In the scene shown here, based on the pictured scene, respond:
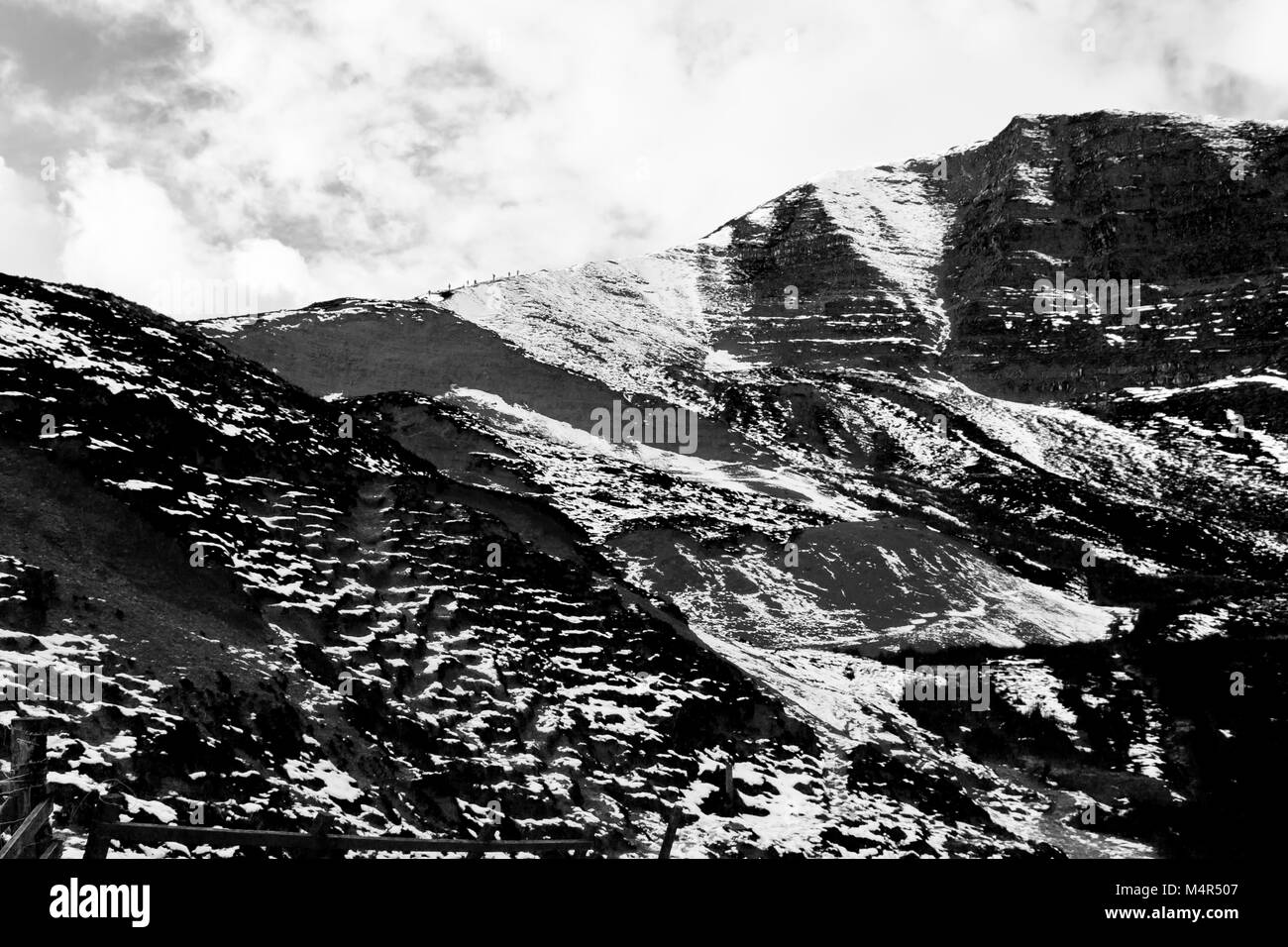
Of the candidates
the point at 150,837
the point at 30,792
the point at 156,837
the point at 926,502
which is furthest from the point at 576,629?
the point at 926,502

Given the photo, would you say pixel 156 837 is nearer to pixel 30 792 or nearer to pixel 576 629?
pixel 30 792

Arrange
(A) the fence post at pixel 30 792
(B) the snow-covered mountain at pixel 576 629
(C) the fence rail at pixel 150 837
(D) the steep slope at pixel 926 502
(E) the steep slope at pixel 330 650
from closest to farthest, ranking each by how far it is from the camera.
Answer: (C) the fence rail at pixel 150 837, (A) the fence post at pixel 30 792, (E) the steep slope at pixel 330 650, (B) the snow-covered mountain at pixel 576 629, (D) the steep slope at pixel 926 502

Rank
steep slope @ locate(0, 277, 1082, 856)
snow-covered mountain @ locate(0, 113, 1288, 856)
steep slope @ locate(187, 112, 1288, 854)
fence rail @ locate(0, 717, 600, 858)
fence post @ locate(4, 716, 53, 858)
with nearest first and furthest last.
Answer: fence rail @ locate(0, 717, 600, 858) < fence post @ locate(4, 716, 53, 858) < steep slope @ locate(0, 277, 1082, 856) < snow-covered mountain @ locate(0, 113, 1288, 856) < steep slope @ locate(187, 112, 1288, 854)

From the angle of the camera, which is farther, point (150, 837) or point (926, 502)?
point (926, 502)

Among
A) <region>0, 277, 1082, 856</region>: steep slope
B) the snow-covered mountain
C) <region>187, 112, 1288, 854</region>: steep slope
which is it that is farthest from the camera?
<region>187, 112, 1288, 854</region>: steep slope

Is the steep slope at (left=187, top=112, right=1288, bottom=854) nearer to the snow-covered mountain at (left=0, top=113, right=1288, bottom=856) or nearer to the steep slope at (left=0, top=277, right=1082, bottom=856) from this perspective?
the snow-covered mountain at (left=0, top=113, right=1288, bottom=856)

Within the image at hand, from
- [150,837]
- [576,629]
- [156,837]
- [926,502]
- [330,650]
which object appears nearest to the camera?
[150,837]

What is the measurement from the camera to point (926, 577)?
96.2 metres

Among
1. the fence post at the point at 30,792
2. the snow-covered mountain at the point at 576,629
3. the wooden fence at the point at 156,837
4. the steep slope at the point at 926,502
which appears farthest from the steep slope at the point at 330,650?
the wooden fence at the point at 156,837

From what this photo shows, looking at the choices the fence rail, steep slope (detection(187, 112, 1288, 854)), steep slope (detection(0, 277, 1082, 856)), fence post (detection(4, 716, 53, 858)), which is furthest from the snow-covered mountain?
the fence rail

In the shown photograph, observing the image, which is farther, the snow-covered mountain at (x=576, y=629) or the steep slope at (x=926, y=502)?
the steep slope at (x=926, y=502)

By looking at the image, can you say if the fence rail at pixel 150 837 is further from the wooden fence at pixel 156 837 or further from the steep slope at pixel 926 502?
the steep slope at pixel 926 502
